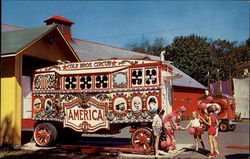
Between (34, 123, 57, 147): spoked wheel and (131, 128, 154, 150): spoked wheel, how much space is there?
3.42m

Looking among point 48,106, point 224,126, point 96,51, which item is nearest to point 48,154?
point 48,106

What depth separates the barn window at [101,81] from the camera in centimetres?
1127

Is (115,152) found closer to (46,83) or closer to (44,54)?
(46,83)

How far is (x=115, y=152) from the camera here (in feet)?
35.3

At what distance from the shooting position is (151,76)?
10617 mm

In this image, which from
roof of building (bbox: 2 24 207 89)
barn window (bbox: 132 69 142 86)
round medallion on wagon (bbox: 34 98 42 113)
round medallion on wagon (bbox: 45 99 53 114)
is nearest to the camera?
barn window (bbox: 132 69 142 86)

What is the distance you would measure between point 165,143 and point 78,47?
21884 mm

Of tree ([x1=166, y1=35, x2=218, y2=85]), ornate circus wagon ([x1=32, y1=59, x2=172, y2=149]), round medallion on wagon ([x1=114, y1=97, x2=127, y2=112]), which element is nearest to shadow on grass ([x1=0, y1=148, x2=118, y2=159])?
ornate circus wagon ([x1=32, y1=59, x2=172, y2=149])

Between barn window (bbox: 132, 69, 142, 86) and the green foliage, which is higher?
the green foliage

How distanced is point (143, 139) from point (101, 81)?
267cm

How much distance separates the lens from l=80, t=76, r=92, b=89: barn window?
11552 millimetres

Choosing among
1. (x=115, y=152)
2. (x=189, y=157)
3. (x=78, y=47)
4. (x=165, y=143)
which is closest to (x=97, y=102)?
(x=115, y=152)

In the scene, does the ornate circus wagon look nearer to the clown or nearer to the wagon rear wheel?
the clown

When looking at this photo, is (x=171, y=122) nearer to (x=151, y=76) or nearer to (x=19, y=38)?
(x=151, y=76)
